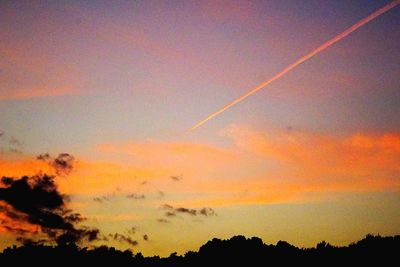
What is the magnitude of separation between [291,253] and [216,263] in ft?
86.3

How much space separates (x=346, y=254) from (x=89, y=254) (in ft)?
288

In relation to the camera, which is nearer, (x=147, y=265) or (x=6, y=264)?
(x=6, y=264)

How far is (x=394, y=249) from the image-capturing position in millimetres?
73562

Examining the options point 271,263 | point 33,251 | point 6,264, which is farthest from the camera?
point 33,251

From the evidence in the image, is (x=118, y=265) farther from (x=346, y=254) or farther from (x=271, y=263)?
(x=346, y=254)

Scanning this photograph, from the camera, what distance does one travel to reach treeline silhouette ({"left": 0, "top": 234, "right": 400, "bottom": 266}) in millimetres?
81625

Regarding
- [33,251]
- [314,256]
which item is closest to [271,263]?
[314,256]

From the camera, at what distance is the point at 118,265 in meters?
130

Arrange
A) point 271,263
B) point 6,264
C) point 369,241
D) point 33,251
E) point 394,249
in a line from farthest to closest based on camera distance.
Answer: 1. point 33,251
2. point 6,264
3. point 271,263
4. point 369,241
5. point 394,249

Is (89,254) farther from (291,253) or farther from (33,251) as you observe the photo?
(291,253)

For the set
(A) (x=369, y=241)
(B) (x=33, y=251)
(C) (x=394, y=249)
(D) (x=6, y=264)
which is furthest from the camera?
(B) (x=33, y=251)

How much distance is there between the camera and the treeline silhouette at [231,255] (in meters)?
81.6

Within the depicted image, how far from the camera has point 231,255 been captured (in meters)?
126

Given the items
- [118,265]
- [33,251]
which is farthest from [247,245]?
[33,251]
